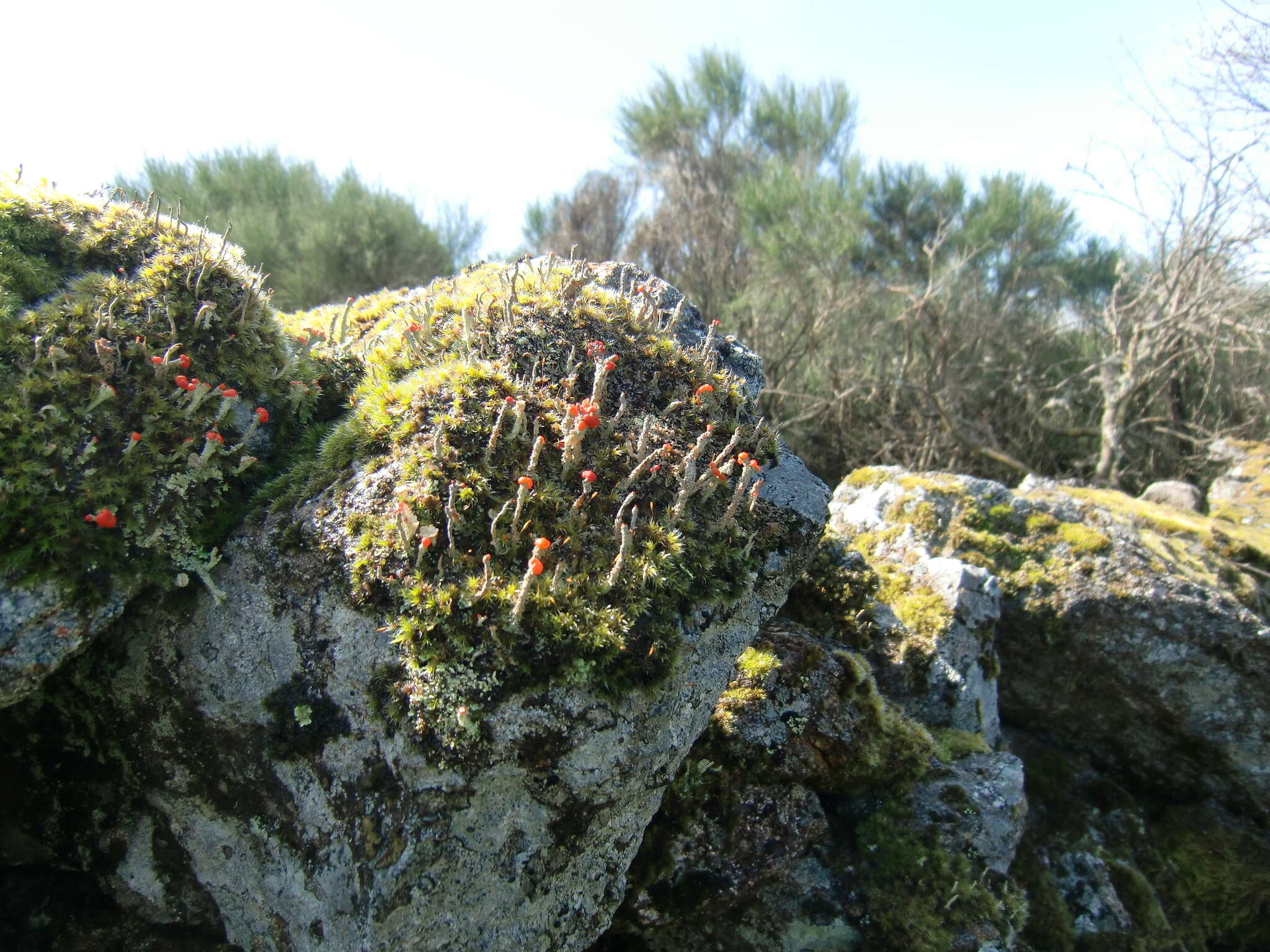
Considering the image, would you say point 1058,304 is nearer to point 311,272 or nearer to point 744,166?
point 744,166

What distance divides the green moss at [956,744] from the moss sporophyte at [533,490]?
1.77 m

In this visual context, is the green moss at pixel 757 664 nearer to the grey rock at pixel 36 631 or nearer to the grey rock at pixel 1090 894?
the grey rock at pixel 1090 894

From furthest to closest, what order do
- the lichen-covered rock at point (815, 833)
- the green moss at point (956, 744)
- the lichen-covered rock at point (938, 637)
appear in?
the lichen-covered rock at point (938, 637), the green moss at point (956, 744), the lichen-covered rock at point (815, 833)

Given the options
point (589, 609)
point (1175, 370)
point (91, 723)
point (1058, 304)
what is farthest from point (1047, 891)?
point (1058, 304)

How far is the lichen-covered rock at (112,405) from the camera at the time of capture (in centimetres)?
243

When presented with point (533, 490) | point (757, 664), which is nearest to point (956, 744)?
point (757, 664)

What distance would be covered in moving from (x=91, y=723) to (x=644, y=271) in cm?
337

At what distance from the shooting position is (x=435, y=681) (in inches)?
94.5

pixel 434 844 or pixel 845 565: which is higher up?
pixel 845 565

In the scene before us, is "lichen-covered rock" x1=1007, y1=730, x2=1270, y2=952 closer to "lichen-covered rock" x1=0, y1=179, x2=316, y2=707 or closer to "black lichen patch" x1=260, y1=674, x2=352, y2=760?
"black lichen patch" x1=260, y1=674, x2=352, y2=760

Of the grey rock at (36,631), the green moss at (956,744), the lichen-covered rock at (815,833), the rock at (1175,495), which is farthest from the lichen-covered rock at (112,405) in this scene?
the rock at (1175,495)

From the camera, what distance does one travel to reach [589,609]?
252 centimetres

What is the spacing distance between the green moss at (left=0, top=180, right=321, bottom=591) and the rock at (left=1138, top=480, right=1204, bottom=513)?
8024 mm

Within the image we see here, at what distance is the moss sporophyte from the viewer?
246cm
